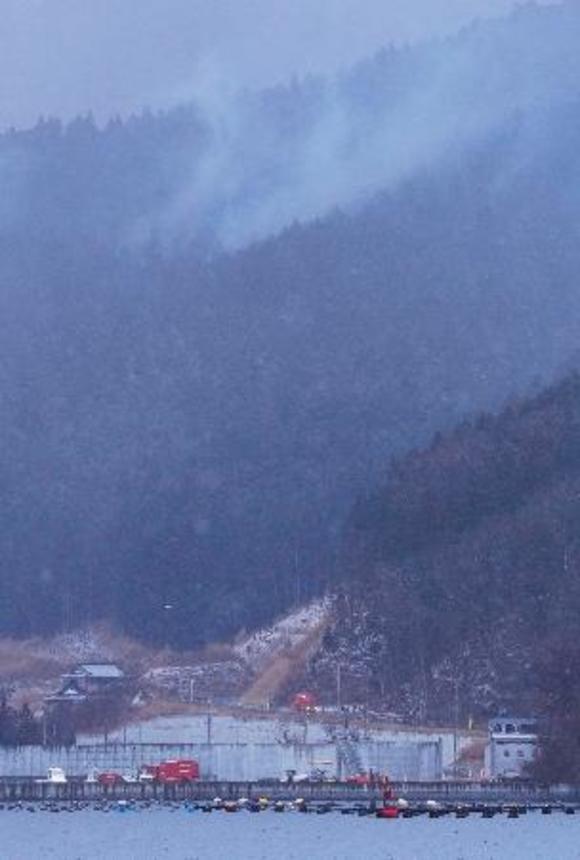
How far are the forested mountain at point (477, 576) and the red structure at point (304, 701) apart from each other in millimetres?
2449

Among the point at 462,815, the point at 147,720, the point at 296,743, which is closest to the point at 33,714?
the point at 147,720

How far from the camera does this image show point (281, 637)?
197625 mm

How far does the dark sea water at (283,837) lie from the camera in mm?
125062

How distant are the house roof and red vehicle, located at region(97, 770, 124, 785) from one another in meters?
19.1

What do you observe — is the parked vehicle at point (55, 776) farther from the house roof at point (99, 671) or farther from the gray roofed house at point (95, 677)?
the house roof at point (99, 671)

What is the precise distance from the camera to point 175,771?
169m

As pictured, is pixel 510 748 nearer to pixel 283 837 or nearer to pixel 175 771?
pixel 175 771

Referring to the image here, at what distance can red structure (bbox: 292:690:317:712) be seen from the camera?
589 ft

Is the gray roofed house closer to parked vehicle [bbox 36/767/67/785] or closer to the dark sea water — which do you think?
parked vehicle [bbox 36/767/67/785]

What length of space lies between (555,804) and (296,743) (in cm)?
2110

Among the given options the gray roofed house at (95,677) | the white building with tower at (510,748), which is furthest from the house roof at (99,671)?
the white building with tower at (510,748)

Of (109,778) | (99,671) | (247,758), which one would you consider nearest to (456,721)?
(247,758)

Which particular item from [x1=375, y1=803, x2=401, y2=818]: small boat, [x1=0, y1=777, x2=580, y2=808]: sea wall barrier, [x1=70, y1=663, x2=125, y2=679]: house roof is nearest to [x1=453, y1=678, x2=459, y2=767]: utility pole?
[x1=0, y1=777, x2=580, y2=808]: sea wall barrier

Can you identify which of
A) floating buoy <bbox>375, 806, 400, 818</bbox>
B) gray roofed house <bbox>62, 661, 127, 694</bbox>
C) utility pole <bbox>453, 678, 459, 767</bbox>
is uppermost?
gray roofed house <bbox>62, 661, 127, 694</bbox>
